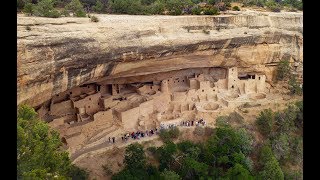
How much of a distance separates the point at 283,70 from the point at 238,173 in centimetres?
755

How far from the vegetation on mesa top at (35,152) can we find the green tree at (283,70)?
12806mm

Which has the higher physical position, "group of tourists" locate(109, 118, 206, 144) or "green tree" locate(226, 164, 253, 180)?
"group of tourists" locate(109, 118, 206, 144)

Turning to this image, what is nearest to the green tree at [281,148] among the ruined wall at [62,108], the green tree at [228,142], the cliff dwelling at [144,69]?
the green tree at [228,142]

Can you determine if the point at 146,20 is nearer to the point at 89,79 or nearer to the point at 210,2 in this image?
the point at 89,79

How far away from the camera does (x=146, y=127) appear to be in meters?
15.3

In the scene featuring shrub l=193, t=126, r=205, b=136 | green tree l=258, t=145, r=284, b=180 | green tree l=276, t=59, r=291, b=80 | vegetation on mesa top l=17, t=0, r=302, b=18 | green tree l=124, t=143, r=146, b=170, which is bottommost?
green tree l=258, t=145, r=284, b=180

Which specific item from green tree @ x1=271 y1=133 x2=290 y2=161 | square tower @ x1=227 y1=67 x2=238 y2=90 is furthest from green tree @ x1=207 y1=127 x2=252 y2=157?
square tower @ x1=227 y1=67 x2=238 y2=90

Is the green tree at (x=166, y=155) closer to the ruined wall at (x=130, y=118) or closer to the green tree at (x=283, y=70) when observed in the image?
the ruined wall at (x=130, y=118)

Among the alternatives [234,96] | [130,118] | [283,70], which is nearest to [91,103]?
[130,118]

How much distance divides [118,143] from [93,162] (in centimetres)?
149

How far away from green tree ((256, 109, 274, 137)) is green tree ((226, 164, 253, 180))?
12.3 ft

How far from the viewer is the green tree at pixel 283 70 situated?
17.9 m

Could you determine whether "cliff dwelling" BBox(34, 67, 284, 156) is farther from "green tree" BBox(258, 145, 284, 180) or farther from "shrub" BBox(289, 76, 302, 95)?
"green tree" BBox(258, 145, 284, 180)

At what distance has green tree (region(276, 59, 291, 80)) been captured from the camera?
17.9m
